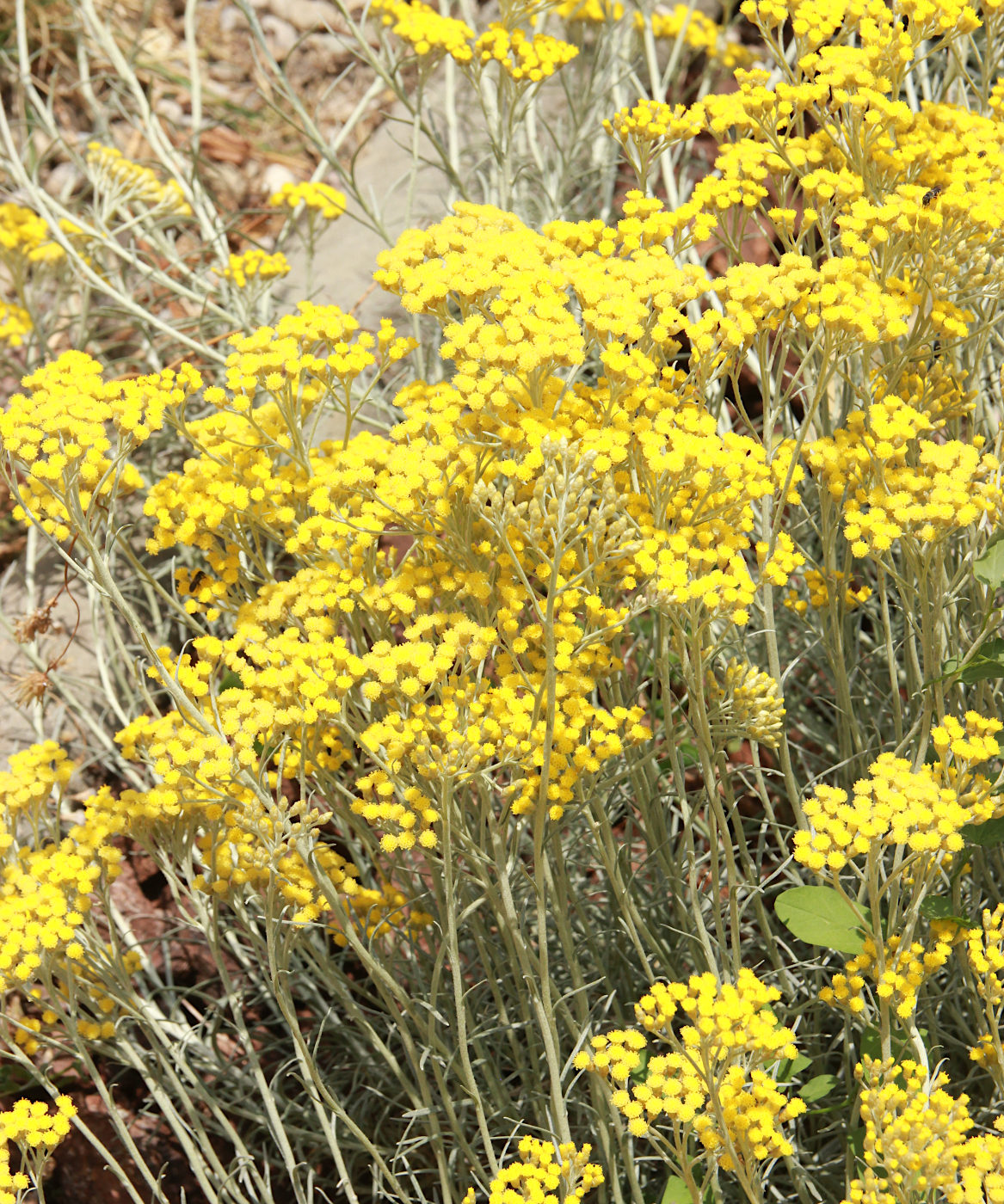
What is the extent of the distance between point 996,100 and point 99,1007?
6.83ft

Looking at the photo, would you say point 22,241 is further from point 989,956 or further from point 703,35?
point 989,956

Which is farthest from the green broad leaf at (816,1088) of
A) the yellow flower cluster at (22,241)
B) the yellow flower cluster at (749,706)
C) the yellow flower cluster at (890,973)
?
the yellow flower cluster at (22,241)

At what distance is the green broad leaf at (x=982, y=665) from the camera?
158 centimetres

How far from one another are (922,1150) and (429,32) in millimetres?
2028

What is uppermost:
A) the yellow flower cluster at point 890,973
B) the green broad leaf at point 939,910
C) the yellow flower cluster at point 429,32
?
the yellow flower cluster at point 429,32

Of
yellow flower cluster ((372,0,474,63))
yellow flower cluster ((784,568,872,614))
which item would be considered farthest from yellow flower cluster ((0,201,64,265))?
yellow flower cluster ((784,568,872,614))

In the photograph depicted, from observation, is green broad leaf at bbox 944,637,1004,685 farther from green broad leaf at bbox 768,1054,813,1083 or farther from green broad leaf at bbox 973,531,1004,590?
green broad leaf at bbox 768,1054,813,1083

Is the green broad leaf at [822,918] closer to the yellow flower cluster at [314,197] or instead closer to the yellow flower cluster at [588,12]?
the yellow flower cluster at [314,197]

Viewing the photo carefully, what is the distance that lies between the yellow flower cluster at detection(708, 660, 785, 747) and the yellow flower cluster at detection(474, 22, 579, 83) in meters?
1.18

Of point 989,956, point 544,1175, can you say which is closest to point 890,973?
point 989,956

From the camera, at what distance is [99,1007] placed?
5.99 ft

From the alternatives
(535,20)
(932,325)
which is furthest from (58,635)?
(932,325)

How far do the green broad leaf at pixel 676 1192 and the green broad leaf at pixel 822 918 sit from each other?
381mm

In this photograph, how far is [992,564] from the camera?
1636 millimetres
